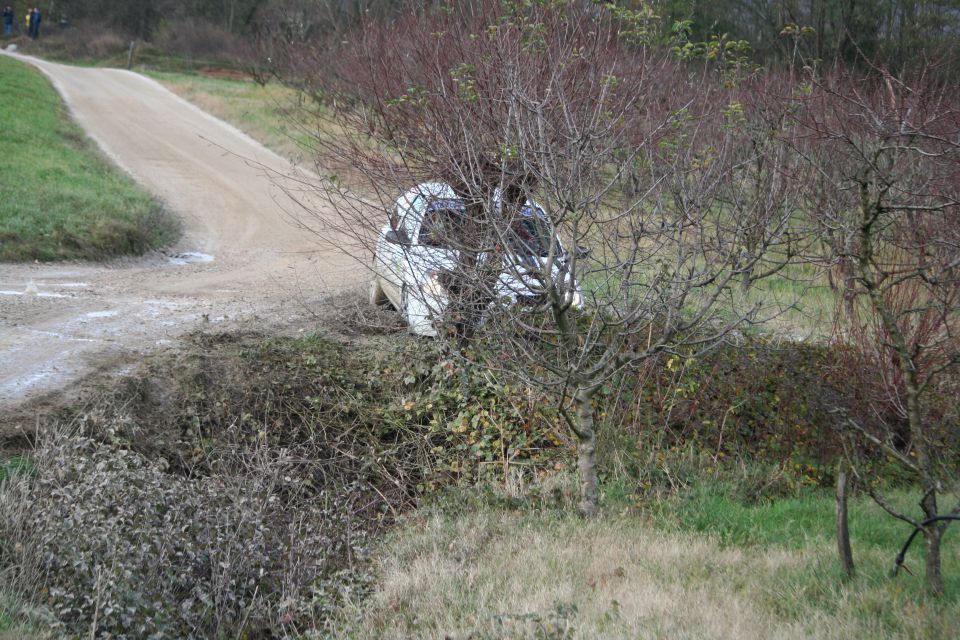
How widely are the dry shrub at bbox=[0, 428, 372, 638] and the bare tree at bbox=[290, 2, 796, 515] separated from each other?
196cm

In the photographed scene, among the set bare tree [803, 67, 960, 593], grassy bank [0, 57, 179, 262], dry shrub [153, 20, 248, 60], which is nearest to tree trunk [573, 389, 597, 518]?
bare tree [803, 67, 960, 593]

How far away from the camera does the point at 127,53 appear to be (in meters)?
51.0

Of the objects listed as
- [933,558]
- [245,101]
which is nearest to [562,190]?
[933,558]

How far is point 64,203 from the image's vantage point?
48.2 feet

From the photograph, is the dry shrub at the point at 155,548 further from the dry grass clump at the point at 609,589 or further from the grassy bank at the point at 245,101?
the grassy bank at the point at 245,101

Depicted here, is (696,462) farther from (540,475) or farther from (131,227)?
(131,227)

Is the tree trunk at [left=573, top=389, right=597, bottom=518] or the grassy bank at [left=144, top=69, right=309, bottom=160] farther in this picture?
the grassy bank at [left=144, top=69, right=309, bottom=160]

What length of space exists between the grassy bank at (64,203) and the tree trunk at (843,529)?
11.2m

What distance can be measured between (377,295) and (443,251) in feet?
12.2

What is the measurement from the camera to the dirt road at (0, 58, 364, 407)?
28.8 feet

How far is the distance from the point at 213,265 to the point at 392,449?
22.3 ft

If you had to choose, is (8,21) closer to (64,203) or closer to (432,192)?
(64,203)

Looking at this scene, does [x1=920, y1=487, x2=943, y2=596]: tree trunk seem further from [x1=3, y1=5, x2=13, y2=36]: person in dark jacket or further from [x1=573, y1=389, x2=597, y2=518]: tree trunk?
[x1=3, y1=5, x2=13, y2=36]: person in dark jacket

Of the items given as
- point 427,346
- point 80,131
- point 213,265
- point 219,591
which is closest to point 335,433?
point 427,346
